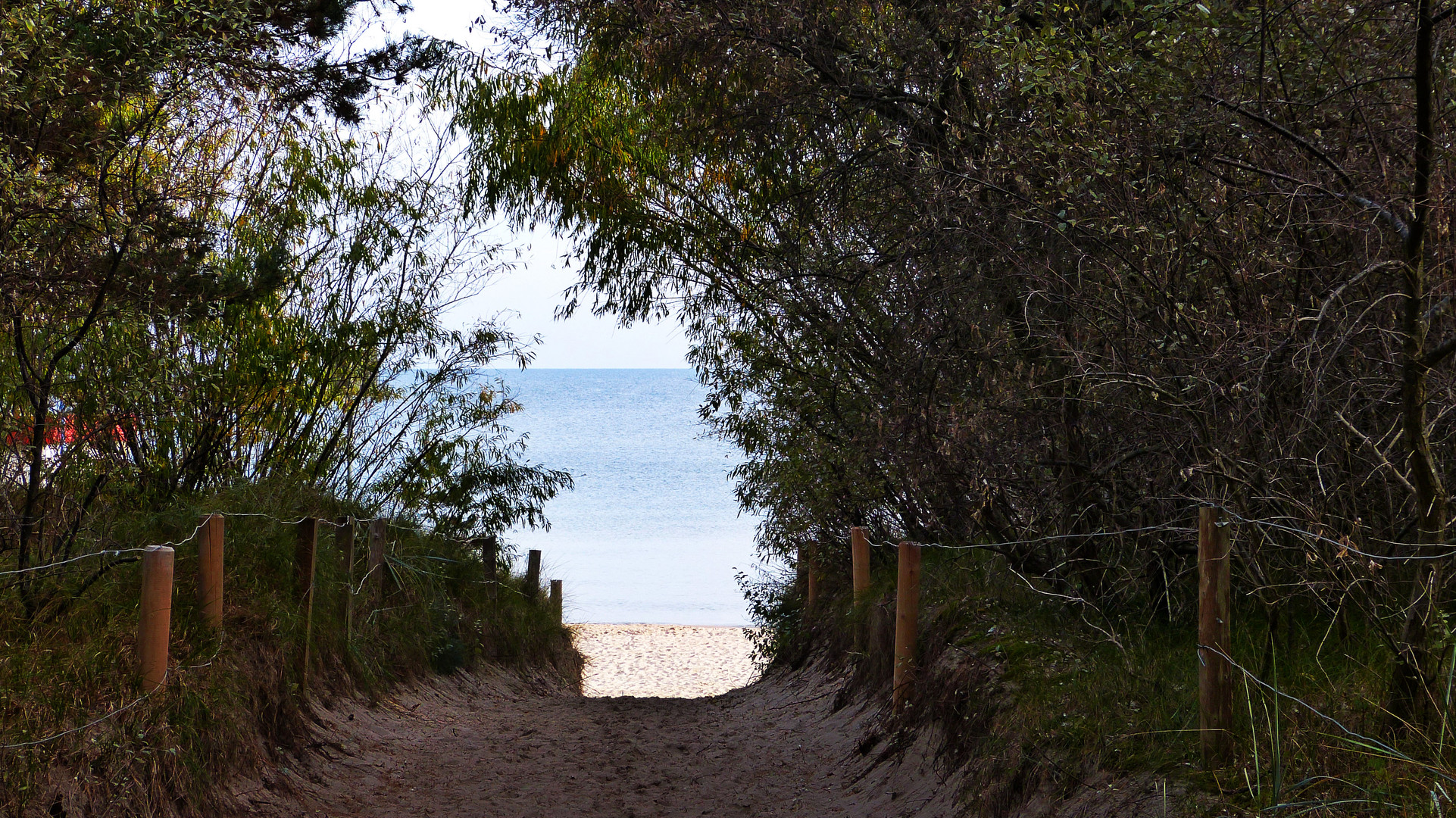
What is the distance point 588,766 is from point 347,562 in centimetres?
242

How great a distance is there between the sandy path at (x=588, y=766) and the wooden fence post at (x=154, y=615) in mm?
947

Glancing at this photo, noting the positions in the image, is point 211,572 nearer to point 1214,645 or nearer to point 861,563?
point 1214,645

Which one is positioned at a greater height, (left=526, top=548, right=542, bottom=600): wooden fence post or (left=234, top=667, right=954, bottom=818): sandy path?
(left=526, top=548, right=542, bottom=600): wooden fence post

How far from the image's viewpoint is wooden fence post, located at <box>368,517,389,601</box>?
28.9ft

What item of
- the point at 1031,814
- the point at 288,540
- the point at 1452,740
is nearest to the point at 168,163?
the point at 288,540

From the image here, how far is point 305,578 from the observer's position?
22.9ft

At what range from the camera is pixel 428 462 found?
40.9 feet

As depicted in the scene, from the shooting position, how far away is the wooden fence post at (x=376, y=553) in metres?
8.80

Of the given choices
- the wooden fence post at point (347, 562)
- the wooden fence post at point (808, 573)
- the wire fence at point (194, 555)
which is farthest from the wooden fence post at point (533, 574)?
the wooden fence post at point (347, 562)

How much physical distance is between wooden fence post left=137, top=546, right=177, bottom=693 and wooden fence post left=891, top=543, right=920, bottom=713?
12.9ft

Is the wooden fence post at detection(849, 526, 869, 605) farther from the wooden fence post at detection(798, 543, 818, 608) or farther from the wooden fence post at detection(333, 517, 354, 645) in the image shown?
the wooden fence post at detection(333, 517, 354, 645)

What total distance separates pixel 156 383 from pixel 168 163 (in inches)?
56.2

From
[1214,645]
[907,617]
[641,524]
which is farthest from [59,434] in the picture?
[641,524]

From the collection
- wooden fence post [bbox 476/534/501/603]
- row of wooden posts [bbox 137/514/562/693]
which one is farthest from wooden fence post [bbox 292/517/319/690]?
wooden fence post [bbox 476/534/501/603]
